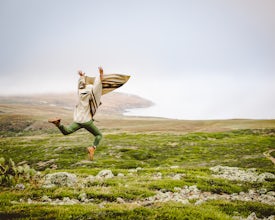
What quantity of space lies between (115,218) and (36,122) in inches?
6346

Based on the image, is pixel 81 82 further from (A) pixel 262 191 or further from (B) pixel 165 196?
(A) pixel 262 191

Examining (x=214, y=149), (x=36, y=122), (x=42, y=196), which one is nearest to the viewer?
(x=42, y=196)

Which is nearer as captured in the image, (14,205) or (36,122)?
(14,205)

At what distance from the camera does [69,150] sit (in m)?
48.2

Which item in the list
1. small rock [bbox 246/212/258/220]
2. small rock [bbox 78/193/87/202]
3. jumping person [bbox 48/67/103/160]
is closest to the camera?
small rock [bbox 246/212/258/220]

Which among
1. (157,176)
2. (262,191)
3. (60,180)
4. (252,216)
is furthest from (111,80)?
(262,191)

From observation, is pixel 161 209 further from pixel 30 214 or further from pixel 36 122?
pixel 36 122

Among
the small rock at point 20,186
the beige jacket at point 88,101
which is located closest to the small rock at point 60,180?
the small rock at point 20,186

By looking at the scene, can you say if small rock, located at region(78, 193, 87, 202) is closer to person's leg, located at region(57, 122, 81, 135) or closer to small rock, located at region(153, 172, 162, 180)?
person's leg, located at region(57, 122, 81, 135)

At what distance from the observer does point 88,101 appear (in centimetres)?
1374

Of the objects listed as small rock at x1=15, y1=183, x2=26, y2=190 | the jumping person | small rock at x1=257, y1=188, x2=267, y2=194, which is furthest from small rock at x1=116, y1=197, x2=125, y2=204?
small rock at x1=257, y1=188, x2=267, y2=194

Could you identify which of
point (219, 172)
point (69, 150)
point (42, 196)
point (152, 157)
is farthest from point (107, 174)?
point (69, 150)

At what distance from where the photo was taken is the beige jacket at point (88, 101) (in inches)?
539

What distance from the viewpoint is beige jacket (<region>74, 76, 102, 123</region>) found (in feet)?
44.9
